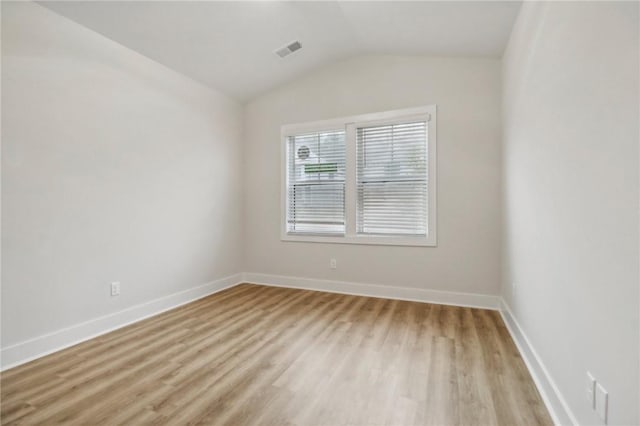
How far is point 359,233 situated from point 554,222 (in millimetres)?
2444

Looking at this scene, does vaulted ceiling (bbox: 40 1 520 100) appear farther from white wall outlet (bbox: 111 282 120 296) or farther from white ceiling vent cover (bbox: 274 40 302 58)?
white wall outlet (bbox: 111 282 120 296)

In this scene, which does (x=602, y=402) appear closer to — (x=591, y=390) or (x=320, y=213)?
(x=591, y=390)

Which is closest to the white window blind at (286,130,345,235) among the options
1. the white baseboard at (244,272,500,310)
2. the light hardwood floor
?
the white baseboard at (244,272,500,310)

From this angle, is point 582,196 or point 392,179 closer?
point 582,196

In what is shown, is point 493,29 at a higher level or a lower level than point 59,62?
higher

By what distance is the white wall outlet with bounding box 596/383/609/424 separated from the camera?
1.12 metres

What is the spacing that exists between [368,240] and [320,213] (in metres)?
0.77

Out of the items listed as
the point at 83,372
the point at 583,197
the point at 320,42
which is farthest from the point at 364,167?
the point at 83,372

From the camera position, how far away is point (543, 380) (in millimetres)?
1812

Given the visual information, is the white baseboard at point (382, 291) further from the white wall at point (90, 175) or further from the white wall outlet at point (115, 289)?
the white wall outlet at point (115, 289)

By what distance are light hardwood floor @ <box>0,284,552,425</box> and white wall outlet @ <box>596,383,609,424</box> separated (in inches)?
20.4

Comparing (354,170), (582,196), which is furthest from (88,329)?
(582,196)

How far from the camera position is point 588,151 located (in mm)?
1263

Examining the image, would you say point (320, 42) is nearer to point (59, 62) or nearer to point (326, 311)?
point (59, 62)
